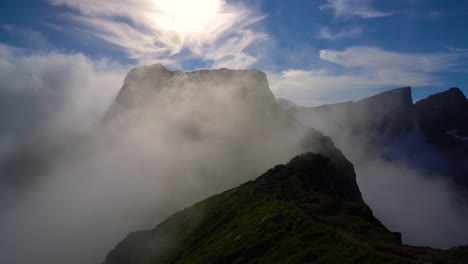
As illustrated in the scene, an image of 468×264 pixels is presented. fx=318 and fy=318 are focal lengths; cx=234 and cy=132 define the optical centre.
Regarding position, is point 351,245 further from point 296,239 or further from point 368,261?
point 296,239

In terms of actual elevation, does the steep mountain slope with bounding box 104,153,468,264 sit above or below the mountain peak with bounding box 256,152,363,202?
below

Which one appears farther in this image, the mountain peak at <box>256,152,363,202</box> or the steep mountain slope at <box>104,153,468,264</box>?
the mountain peak at <box>256,152,363,202</box>

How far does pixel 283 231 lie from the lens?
8450 centimetres

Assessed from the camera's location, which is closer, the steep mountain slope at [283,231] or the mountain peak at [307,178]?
the steep mountain slope at [283,231]

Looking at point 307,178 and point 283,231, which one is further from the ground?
point 307,178

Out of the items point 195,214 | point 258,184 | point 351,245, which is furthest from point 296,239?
point 195,214

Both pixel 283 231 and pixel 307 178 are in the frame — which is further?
pixel 307 178

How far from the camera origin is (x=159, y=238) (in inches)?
6314

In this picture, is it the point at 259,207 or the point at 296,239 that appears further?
the point at 259,207

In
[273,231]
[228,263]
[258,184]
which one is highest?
[258,184]

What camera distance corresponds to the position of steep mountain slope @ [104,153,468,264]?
62.1 meters

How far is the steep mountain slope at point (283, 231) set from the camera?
62094 millimetres

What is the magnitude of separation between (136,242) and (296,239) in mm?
114375

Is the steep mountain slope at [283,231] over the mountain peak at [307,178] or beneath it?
beneath
